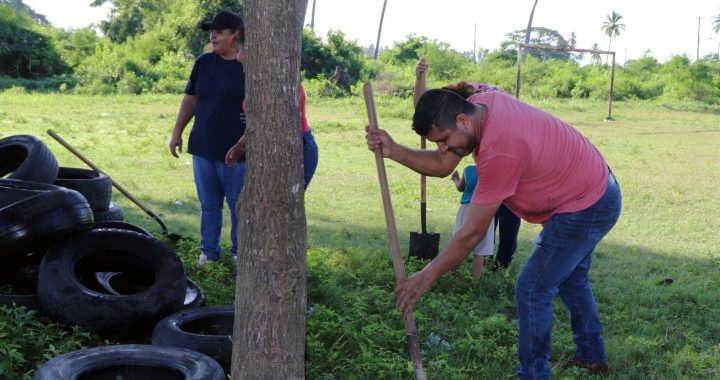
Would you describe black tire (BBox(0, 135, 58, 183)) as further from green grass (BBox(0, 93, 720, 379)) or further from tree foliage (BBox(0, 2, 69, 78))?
tree foliage (BBox(0, 2, 69, 78))

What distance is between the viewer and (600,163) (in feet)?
14.1

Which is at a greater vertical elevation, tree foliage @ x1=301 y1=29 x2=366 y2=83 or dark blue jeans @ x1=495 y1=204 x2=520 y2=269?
tree foliage @ x1=301 y1=29 x2=366 y2=83

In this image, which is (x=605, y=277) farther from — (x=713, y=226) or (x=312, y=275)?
(x=713, y=226)

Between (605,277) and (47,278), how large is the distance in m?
4.65

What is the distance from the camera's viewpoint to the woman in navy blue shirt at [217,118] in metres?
6.31

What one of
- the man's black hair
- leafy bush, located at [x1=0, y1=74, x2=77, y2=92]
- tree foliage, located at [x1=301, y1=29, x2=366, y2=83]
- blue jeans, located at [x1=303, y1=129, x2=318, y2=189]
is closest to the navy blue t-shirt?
blue jeans, located at [x1=303, y1=129, x2=318, y2=189]

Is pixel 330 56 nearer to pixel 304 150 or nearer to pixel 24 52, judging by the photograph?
pixel 24 52

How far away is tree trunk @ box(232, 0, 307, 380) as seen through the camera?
3.23 meters

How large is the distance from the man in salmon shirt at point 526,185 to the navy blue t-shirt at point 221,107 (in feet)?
7.74

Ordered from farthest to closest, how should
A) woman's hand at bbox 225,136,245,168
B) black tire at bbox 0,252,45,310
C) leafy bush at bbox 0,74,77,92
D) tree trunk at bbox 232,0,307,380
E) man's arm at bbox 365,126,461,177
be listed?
leafy bush at bbox 0,74,77,92 → woman's hand at bbox 225,136,245,168 → black tire at bbox 0,252,45,310 → man's arm at bbox 365,126,461,177 → tree trunk at bbox 232,0,307,380

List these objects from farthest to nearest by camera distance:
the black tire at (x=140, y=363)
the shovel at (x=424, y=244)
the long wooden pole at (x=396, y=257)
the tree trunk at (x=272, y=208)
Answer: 1. the shovel at (x=424, y=244)
2. the long wooden pole at (x=396, y=257)
3. the black tire at (x=140, y=363)
4. the tree trunk at (x=272, y=208)

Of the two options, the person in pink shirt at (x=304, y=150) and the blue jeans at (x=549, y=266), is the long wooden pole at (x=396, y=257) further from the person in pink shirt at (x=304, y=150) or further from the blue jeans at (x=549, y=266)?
the person in pink shirt at (x=304, y=150)

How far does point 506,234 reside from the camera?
23.1 ft

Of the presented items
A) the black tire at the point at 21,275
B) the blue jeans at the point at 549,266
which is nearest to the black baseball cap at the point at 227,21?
the black tire at the point at 21,275
